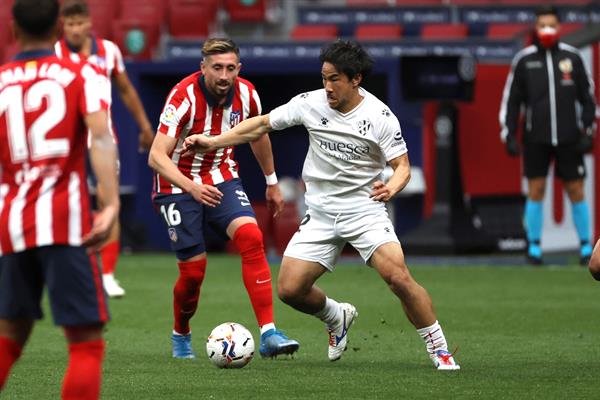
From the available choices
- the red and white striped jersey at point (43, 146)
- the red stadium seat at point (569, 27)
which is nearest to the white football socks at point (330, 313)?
the red and white striped jersey at point (43, 146)

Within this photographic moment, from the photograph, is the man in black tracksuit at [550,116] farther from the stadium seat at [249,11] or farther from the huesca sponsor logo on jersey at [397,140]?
the stadium seat at [249,11]

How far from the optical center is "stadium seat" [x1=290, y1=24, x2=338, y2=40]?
60.9 feet

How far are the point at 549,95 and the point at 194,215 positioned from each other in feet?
21.3

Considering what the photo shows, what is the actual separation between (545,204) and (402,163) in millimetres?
8518

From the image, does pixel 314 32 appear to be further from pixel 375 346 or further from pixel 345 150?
pixel 345 150

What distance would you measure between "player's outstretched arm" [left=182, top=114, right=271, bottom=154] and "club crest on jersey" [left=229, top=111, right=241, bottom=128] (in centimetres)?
65

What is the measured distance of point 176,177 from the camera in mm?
7379

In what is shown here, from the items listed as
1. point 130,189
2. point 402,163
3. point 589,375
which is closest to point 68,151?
point 402,163

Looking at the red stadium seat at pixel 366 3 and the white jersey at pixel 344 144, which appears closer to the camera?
the white jersey at pixel 344 144

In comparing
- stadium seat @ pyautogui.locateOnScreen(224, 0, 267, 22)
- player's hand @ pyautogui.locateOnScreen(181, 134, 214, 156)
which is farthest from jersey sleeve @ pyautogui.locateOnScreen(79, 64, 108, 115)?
stadium seat @ pyautogui.locateOnScreen(224, 0, 267, 22)

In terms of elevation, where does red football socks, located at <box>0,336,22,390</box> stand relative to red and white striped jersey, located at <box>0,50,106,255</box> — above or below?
below

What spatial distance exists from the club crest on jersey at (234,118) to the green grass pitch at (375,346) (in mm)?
1360

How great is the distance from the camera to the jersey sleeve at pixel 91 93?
4879 mm

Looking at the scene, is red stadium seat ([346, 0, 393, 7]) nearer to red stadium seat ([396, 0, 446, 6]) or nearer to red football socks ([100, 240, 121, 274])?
red stadium seat ([396, 0, 446, 6])
